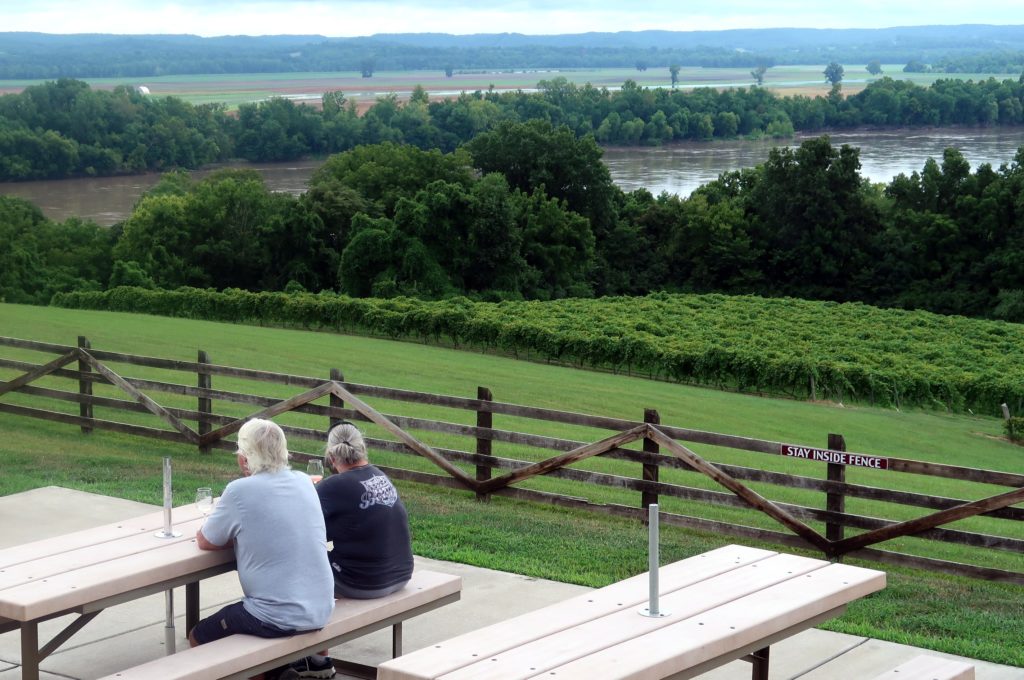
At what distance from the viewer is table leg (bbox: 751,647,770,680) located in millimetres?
7094

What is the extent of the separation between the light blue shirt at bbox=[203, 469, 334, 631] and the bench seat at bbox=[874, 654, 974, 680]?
2.88 m

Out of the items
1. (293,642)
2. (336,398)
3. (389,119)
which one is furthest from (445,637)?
(389,119)

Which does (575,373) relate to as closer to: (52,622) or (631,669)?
(52,622)

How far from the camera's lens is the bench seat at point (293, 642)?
20.2 feet

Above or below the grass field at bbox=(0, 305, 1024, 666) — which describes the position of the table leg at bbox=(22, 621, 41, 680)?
above

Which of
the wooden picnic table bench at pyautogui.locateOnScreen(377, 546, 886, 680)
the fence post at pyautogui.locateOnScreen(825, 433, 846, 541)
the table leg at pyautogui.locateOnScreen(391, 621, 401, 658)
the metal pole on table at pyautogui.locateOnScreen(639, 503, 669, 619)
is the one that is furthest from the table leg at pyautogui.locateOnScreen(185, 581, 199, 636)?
the fence post at pyautogui.locateOnScreen(825, 433, 846, 541)

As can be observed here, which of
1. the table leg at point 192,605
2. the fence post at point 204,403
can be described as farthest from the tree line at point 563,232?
the table leg at point 192,605

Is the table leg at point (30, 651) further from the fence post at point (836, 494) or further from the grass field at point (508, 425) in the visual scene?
the fence post at point (836, 494)

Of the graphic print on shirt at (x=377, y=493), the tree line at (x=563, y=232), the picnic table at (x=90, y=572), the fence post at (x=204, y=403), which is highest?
the graphic print on shirt at (x=377, y=493)

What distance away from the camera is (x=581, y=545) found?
10914mm

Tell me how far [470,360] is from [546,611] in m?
28.0

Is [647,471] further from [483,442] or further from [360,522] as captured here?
[360,522]

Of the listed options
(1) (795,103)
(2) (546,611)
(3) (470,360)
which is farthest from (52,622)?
(1) (795,103)

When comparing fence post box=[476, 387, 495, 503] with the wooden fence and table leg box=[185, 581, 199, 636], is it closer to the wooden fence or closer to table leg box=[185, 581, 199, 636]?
the wooden fence
